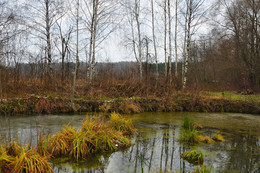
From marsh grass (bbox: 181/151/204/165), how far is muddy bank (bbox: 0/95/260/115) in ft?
13.9

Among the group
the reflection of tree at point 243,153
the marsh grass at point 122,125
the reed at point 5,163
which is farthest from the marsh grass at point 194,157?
the reed at point 5,163

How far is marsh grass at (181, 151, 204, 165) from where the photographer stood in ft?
12.2

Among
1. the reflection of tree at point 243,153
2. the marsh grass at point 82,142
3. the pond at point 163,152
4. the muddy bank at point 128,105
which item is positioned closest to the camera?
the pond at point 163,152

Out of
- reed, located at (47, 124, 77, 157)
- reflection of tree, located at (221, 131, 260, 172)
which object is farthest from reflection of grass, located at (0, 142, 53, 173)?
reflection of tree, located at (221, 131, 260, 172)

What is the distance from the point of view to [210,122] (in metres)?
7.51

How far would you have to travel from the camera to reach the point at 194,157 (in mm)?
3779

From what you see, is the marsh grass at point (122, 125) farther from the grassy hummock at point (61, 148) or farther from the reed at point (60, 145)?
the reed at point (60, 145)

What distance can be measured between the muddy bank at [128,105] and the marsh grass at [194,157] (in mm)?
4248

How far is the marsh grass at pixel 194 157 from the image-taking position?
371 centimetres

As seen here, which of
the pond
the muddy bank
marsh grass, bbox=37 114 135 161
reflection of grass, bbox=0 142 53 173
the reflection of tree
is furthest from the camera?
the muddy bank

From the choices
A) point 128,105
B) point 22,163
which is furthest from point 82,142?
point 128,105

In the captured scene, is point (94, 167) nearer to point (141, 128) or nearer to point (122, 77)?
point (141, 128)

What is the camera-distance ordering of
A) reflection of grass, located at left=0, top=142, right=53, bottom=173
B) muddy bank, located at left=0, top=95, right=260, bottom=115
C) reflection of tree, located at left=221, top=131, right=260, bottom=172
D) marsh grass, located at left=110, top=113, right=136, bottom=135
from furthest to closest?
muddy bank, located at left=0, top=95, right=260, bottom=115 → marsh grass, located at left=110, top=113, right=136, bottom=135 → reflection of tree, located at left=221, top=131, right=260, bottom=172 → reflection of grass, located at left=0, top=142, right=53, bottom=173

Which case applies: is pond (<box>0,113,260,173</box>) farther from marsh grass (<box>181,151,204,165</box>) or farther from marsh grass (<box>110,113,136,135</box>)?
marsh grass (<box>110,113,136,135</box>)
